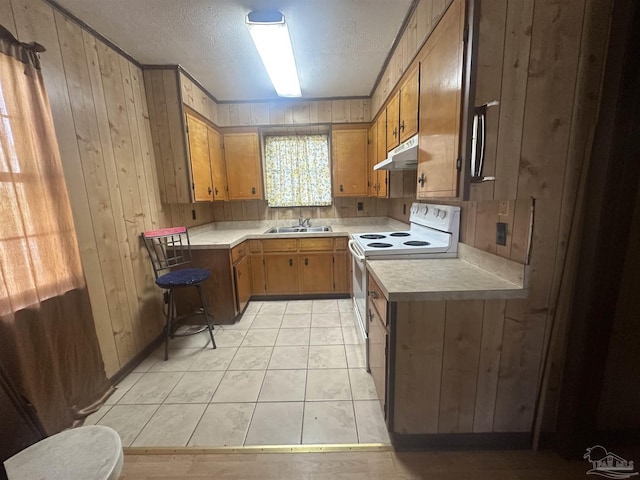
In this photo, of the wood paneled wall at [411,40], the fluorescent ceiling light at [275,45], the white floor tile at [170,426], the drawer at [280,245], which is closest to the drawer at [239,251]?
the drawer at [280,245]

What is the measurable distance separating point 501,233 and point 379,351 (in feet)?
3.06

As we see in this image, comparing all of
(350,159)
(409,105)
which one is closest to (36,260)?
(409,105)

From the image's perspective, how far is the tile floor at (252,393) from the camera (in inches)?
59.1

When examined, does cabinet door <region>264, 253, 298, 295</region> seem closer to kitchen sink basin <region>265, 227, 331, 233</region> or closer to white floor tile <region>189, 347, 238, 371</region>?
kitchen sink basin <region>265, 227, 331, 233</region>

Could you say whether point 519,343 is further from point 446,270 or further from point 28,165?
point 28,165

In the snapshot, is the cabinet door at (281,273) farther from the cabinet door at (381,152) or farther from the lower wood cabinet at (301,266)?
the cabinet door at (381,152)

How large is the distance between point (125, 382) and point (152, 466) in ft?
2.88

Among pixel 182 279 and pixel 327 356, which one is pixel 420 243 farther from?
pixel 182 279

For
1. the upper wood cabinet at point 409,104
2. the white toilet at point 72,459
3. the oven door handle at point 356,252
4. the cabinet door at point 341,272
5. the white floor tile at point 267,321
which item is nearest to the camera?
the white toilet at point 72,459

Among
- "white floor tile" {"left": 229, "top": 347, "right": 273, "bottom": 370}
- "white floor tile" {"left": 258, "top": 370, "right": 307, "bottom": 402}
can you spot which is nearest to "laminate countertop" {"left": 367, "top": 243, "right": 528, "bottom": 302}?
"white floor tile" {"left": 258, "top": 370, "right": 307, "bottom": 402}

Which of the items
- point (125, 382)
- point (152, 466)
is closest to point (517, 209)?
point (152, 466)

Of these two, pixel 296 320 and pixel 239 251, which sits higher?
pixel 239 251

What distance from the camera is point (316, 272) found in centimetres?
334

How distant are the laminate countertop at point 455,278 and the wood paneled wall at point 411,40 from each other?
1.31 meters
